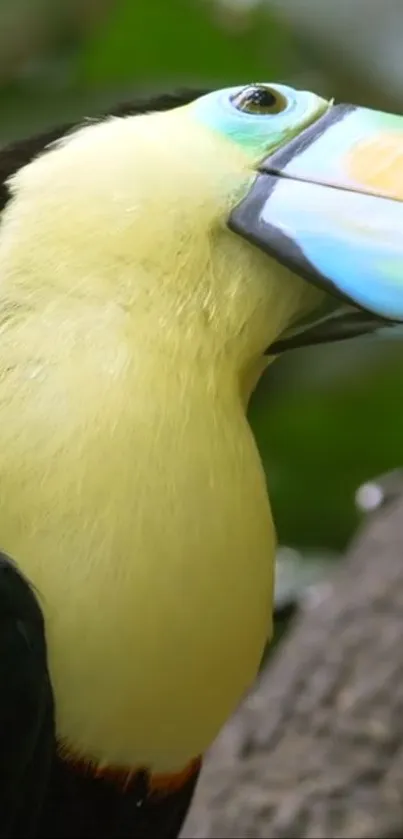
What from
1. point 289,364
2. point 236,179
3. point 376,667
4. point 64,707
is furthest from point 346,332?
point 376,667

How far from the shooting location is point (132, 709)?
0.47 m

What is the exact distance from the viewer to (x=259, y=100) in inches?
20.7

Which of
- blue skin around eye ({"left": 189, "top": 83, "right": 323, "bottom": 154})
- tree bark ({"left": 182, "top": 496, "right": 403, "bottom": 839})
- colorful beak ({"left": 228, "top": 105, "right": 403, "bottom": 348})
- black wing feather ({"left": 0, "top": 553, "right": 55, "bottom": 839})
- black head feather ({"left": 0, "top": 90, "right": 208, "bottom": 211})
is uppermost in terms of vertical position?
black head feather ({"left": 0, "top": 90, "right": 208, "bottom": 211})

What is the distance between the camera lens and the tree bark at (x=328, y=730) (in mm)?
877

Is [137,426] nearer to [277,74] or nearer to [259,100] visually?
[259,100]

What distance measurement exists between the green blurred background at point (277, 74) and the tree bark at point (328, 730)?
0.35 ft

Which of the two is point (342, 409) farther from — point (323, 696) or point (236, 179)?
point (236, 179)

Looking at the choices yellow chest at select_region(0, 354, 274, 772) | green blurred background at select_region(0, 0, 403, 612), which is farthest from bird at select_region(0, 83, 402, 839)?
green blurred background at select_region(0, 0, 403, 612)

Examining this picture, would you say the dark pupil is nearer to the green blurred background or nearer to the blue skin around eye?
the blue skin around eye

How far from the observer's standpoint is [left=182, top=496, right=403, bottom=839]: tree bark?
88cm

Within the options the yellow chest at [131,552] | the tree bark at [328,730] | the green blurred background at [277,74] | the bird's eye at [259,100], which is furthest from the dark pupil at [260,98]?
the tree bark at [328,730]

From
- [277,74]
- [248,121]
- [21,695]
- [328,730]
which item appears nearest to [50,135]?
[248,121]

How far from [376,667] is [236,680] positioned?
50 centimetres

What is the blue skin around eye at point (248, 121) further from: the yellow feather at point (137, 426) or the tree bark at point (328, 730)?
the tree bark at point (328, 730)
